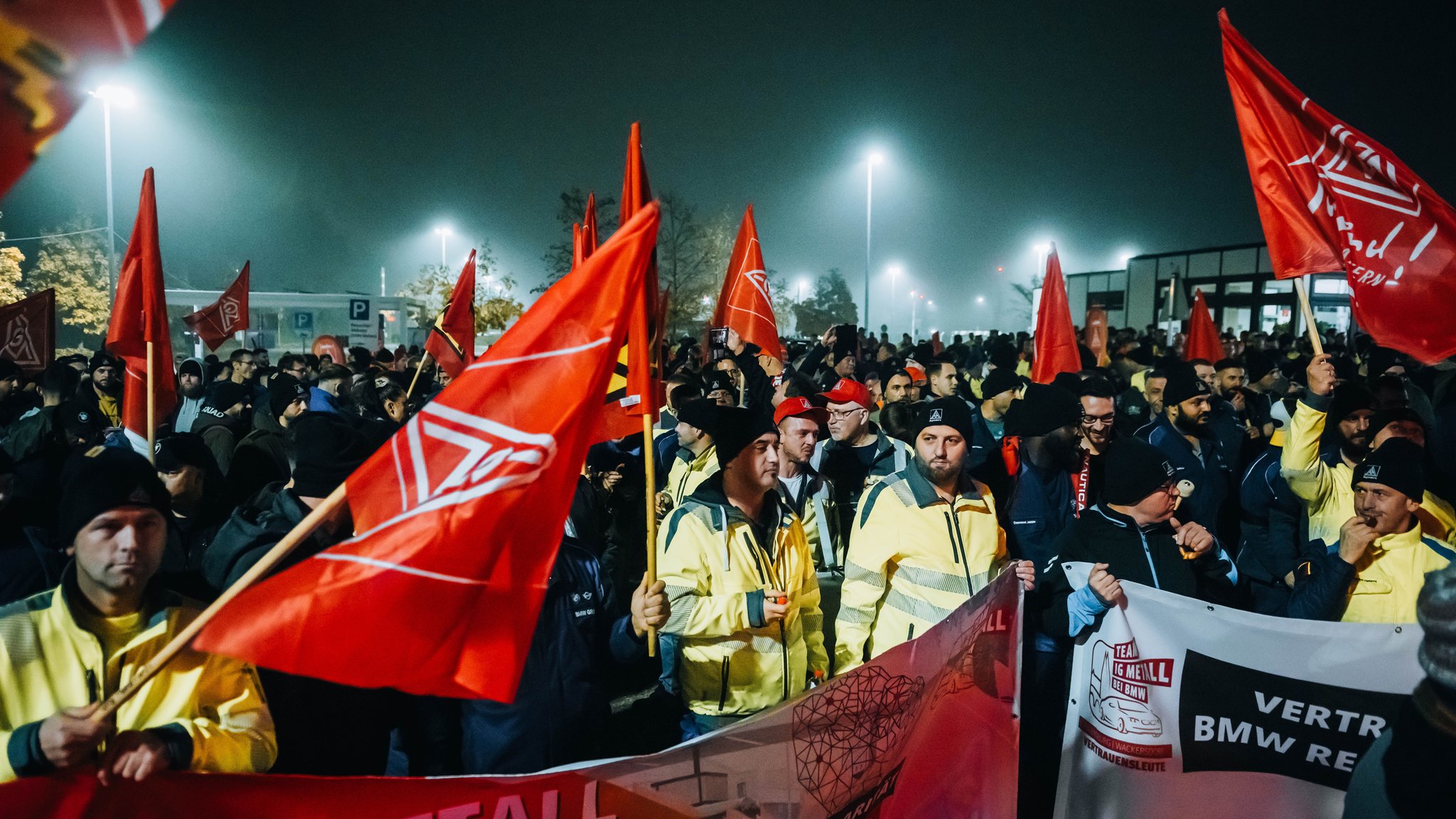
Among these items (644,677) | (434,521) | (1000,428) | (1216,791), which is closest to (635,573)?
(644,677)

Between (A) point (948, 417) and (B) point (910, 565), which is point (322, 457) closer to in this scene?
(B) point (910, 565)

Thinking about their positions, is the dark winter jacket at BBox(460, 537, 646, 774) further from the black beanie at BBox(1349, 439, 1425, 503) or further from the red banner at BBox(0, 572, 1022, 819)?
the black beanie at BBox(1349, 439, 1425, 503)

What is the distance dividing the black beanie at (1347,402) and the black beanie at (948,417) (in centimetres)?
296

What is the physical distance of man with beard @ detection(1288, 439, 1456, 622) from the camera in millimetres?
3822

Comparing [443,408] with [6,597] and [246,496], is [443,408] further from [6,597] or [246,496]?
[246,496]

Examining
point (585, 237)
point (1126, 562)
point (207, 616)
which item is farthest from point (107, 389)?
point (1126, 562)

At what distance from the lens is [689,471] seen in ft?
22.3

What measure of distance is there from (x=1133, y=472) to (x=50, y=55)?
3.93m

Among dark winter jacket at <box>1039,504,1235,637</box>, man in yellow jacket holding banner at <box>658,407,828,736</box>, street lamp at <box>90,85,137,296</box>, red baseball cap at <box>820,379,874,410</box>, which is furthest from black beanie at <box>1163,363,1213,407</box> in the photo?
street lamp at <box>90,85,137,296</box>

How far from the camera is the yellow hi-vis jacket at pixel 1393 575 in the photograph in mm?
3799

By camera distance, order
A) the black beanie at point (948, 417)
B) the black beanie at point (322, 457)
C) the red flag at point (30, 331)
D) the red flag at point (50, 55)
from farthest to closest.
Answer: the red flag at point (30, 331), the black beanie at point (948, 417), the black beanie at point (322, 457), the red flag at point (50, 55)

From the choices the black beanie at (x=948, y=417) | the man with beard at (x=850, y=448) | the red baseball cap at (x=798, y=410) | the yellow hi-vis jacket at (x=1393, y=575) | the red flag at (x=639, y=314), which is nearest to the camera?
the red flag at (x=639, y=314)

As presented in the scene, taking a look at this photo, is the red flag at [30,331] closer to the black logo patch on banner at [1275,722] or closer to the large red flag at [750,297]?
the large red flag at [750,297]

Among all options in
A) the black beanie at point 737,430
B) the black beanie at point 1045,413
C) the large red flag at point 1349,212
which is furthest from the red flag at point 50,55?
the large red flag at point 1349,212
